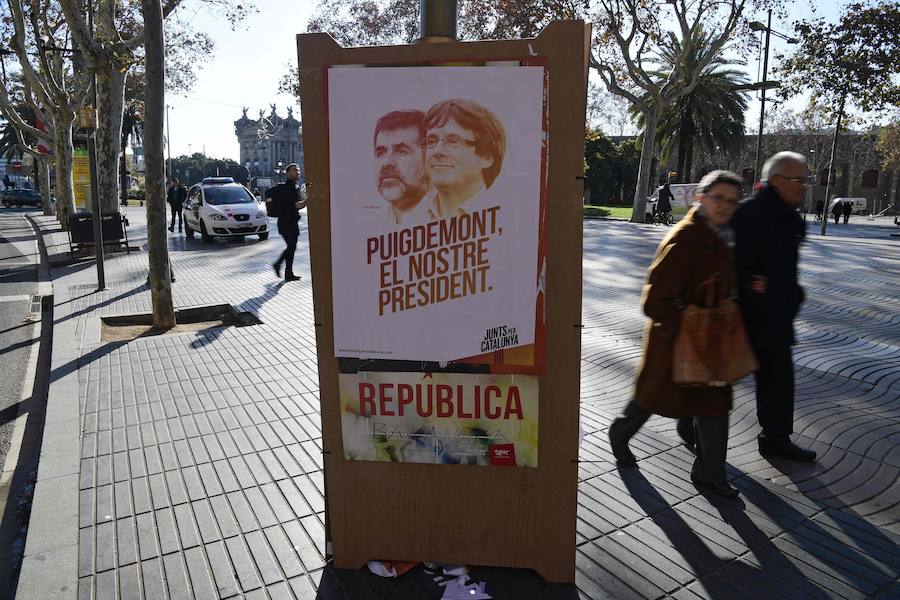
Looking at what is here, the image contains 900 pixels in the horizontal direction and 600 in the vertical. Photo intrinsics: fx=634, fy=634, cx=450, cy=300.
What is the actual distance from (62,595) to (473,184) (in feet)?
8.10

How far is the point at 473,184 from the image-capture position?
2438 mm

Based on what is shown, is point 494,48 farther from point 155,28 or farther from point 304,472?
point 155,28

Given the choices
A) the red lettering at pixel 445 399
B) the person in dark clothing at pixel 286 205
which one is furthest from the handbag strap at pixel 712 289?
the person in dark clothing at pixel 286 205

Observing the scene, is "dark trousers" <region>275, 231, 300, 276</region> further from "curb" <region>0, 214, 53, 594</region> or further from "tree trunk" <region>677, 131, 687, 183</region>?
"tree trunk" <region>677, 131, 687, 183</region>

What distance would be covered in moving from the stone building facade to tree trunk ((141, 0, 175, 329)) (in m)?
97.5

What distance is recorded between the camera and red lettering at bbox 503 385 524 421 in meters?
2.61

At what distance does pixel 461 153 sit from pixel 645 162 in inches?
1067

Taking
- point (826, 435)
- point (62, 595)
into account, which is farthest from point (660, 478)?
point (62, 595)

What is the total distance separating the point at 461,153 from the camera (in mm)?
2408

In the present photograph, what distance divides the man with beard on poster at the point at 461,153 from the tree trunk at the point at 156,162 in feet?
19.7

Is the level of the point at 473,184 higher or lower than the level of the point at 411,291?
higher

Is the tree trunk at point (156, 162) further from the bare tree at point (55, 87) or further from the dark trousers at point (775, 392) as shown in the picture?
the bare tree at point (55, 87)

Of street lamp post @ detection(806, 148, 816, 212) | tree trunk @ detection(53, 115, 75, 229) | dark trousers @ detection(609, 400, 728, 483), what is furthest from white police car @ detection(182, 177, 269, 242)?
street lamp post @ detection(806, 148, 816, 212)

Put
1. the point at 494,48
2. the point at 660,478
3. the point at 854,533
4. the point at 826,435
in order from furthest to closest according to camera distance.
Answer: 1. the point at 826,435
2. the point at 660,478
3. the point at 854,533
4. the point at 494,48
